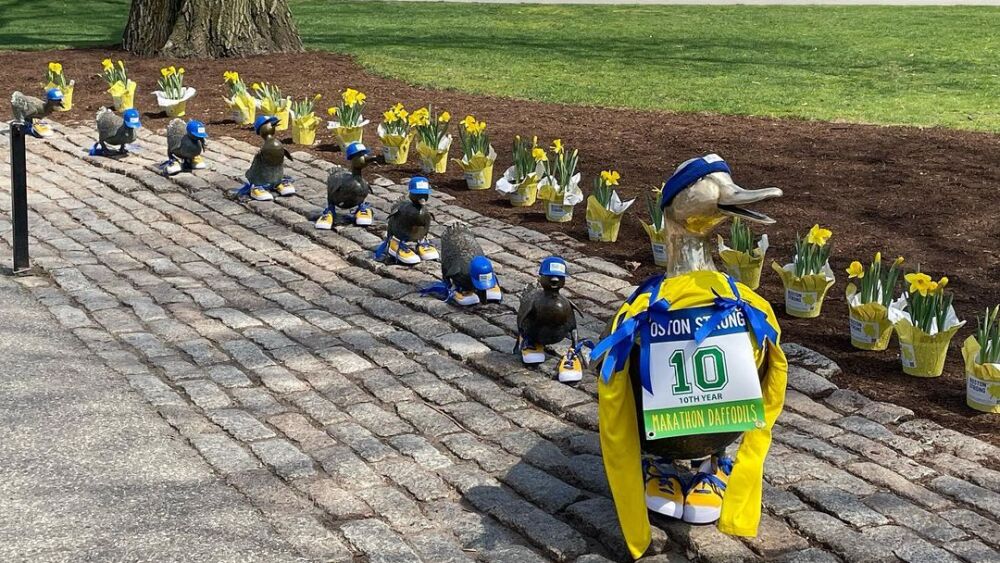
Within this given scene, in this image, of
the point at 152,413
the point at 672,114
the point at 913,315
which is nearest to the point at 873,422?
the point at 913,315

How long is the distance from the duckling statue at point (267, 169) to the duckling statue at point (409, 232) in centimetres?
177

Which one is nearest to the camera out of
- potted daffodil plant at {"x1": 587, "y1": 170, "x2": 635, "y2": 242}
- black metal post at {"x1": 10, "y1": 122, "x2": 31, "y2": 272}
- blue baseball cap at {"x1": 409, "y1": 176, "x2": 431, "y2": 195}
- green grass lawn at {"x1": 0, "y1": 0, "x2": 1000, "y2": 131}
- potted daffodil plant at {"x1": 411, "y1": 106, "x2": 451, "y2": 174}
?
blue baseball cap at {"x1": 409, "y1": 176, "x2": 431, "y2": 195}

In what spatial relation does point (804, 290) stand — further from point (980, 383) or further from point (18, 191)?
point (18, 191)

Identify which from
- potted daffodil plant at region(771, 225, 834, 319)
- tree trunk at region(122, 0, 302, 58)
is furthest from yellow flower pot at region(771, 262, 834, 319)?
tree trunk at region(122, 0, 302, 58)

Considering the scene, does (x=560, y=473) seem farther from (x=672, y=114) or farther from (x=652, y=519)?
(x=672, y=114)

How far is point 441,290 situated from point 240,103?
5274 millimetres

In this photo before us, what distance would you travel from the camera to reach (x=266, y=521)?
452 cm

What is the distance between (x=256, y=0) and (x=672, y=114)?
5.69 metres

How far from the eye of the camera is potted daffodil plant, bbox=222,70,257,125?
1148 cm

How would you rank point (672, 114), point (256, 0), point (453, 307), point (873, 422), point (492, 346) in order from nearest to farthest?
point (873, 422) → point (492, 346) → point (453, 307) → point (672, 114) → point (256, 0)

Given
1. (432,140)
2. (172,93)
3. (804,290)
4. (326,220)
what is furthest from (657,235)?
(172,93)

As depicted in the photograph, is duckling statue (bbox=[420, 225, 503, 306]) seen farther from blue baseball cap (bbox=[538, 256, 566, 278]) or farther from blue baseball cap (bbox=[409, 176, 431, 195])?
blue baseball cap (bbox=[538, 256, 566, 278])

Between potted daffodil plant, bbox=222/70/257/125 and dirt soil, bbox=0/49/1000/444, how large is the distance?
160 millimetres

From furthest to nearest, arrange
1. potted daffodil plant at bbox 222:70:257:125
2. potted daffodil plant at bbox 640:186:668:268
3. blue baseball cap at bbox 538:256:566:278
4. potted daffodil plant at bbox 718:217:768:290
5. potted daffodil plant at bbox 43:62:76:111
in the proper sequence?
potted daffodil plant at bbox 43:62:76:111
potted daffodil plant at bbox 222:70:257:125
potted daffodil plant at bbox 640:186:668:268
potted daffodil plant at bbox 718:217:768:290
blue baseball cap at bbox 538:256:566:278
